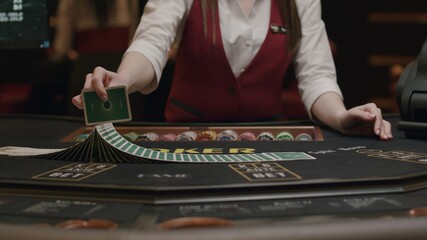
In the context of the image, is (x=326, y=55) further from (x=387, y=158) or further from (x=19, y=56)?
(x=19, y=56)

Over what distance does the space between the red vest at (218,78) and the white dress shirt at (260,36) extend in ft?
0.09

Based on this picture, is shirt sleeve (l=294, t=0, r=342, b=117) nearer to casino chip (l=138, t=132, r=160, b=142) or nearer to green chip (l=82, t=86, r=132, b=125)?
casino chip (l=138, t=132, r=160, b=142)

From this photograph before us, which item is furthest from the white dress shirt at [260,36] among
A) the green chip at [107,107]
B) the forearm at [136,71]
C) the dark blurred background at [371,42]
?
the dark blurred background at [371,42]

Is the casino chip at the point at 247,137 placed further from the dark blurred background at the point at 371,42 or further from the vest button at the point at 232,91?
the dark blurred background at the point at 371,42

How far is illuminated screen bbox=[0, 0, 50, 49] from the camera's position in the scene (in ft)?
6.11

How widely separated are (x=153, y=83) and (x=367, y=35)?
4629 millimetres

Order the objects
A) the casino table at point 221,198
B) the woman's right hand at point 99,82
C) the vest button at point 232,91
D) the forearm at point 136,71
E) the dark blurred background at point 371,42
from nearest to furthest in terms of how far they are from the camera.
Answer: the casino table at point 221,198 < the woman's right hand at point 99,82 < the forearm at point 136,71 < the vest button at point 232,91 < the dark blurred background at point 371,42

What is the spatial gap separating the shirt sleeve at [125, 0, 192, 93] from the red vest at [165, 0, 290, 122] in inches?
4.3

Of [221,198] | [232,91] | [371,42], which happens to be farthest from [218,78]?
[371,42]

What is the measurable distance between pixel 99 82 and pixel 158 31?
57 centimetres

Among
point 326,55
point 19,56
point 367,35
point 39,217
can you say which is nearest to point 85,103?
point 39,217

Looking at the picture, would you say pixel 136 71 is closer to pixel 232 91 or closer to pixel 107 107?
pixel 107 107

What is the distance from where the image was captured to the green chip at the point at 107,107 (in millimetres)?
1147

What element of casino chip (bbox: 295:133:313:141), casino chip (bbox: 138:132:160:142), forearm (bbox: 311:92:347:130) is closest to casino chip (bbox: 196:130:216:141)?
casino chip (bbox: 138:132:160:142)
